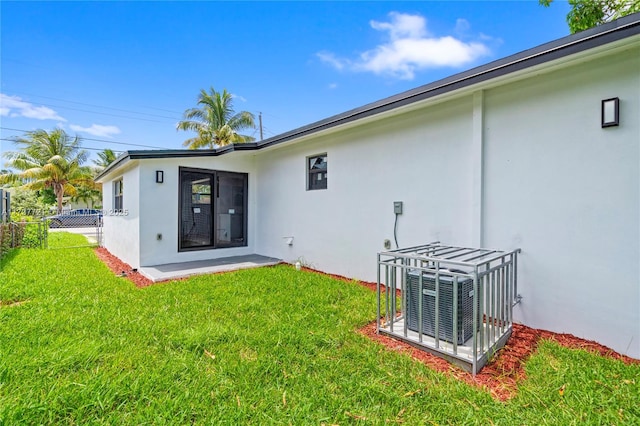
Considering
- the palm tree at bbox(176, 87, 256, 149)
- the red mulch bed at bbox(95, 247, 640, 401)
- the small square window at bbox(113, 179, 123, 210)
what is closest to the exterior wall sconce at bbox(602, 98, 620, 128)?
the red mulch bed at bbox(95, 247, 640, 401)

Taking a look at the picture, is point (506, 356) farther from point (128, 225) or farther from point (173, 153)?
point (128, 225)

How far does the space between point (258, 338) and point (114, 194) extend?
952 cm

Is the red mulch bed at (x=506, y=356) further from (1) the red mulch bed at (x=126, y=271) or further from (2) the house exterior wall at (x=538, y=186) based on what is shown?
(1) the red mulch bed at (x=126, y=271)

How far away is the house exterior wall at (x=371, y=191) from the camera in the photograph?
427 cm

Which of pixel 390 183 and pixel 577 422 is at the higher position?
pixel 390 183

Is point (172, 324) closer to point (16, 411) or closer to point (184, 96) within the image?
point (16, 411)

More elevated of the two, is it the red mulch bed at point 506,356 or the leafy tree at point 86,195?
the leafy tree at point 86,195

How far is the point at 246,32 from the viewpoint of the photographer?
977 cm

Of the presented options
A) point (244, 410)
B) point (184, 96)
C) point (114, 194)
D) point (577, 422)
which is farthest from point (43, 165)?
point (577, 422)

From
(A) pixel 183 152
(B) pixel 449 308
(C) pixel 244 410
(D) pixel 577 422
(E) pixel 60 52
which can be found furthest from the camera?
(E) pixel 60 52

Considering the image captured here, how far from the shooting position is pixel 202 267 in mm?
6461

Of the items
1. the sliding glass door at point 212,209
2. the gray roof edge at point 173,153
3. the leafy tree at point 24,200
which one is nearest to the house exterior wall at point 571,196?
the gray roof edge at point 173,153

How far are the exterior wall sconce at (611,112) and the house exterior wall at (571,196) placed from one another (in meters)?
0.04

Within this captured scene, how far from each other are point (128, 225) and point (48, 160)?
72.6 ft
